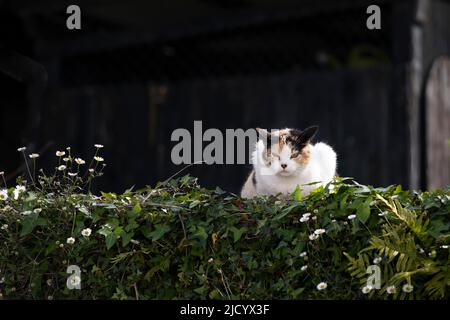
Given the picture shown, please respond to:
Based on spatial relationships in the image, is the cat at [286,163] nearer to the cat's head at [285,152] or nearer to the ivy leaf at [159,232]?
the cat's head at [285,152]

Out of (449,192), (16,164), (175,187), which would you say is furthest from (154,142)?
(449,192)

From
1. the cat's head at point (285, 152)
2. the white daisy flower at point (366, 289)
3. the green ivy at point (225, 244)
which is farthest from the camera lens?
the cat's head at point (285, 152)

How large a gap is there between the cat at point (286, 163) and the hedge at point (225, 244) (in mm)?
646

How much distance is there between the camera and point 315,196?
376 centimetres

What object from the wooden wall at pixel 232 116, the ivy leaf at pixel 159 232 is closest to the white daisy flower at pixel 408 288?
the ivy leaf at pixel 159 232

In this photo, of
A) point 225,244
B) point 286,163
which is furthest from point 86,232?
point 286,163

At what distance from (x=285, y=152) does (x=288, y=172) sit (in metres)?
0.12

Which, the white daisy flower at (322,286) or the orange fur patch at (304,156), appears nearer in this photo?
the white daisy flower at (322,286)

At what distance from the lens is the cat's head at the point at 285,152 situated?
4.59 meters

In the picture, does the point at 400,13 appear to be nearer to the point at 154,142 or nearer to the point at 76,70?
the point at 154,142

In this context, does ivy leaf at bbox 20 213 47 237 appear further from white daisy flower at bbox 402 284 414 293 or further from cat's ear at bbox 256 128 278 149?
white daisy flower at bbox 402 284 414 293

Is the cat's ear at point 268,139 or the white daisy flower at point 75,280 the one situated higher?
the cat's ear at point 268,139

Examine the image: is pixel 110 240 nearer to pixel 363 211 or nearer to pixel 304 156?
pixel 363 211

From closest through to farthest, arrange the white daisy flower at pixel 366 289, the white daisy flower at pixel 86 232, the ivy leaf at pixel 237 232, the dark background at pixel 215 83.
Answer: the white daisy flower at pixel 366 289 < the ivy leaf at pixel 237 232 < the white daisy flower at pixel 86 232 < the dark background at pixel 215 83
